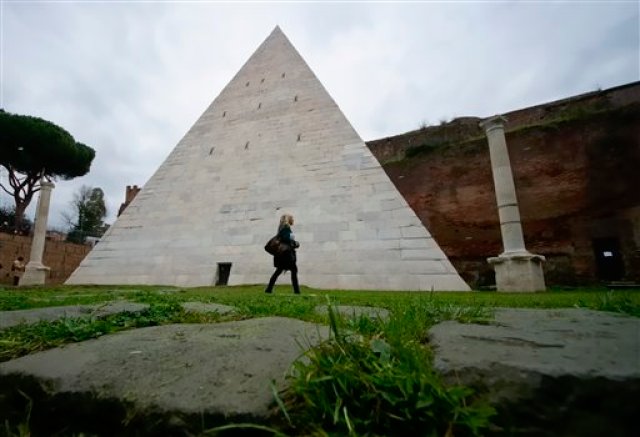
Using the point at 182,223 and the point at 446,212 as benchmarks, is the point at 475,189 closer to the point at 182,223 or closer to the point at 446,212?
the point at 446,212

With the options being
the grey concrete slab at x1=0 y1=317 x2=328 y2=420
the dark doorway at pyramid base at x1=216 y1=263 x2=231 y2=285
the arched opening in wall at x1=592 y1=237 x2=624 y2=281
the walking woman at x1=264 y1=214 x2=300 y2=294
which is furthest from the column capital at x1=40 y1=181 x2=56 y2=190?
the arched opening in wall at x1=592 y1=237 x2=624 y2=281

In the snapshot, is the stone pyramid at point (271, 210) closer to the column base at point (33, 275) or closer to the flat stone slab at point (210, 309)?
the column base at point (33, 275)

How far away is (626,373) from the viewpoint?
0.69m

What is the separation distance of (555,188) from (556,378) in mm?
14432

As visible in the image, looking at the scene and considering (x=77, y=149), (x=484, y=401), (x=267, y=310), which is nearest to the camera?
(x=484, y=401)

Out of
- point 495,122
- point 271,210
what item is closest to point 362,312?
point 271,210

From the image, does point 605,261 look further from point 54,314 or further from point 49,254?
point 49,254

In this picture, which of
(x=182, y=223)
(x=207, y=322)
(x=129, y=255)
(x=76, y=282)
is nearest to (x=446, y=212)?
(x=182, y=223)

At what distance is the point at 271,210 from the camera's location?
8195mm

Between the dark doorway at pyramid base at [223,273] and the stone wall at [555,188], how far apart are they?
902 cm

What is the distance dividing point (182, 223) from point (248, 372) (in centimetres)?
841

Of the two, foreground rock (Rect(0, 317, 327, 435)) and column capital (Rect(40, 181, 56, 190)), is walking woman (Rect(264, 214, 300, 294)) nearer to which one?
foreground rock (Rect(0, 317, 327, 435))

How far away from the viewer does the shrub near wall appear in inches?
595

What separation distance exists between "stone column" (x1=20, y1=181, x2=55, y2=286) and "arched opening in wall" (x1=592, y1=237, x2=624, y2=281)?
17.8 metres
